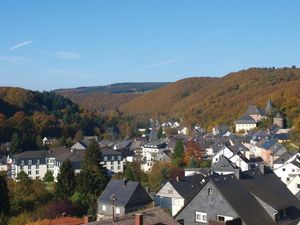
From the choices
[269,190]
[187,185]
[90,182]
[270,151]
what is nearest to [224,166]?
[187,185]

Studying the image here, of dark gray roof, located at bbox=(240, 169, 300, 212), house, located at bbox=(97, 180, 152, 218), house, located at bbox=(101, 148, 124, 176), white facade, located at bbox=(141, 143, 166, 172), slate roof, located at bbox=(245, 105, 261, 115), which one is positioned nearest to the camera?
dark gray roof, located at bbox=(240, 169, 300, 212)

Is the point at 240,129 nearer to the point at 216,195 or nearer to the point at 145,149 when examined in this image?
the point at 145,149

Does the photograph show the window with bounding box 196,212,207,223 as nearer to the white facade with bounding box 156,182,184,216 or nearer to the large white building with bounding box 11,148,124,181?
the white facade with bounding box 156,182,184,216

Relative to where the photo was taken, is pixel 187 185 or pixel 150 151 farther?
pixel 150 151

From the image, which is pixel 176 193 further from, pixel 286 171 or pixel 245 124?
pixel 245 124

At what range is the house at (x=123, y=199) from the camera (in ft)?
130

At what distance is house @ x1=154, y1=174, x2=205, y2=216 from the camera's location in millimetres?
40375

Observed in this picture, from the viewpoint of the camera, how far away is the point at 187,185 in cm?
4175

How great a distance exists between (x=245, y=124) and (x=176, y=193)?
2566 inches

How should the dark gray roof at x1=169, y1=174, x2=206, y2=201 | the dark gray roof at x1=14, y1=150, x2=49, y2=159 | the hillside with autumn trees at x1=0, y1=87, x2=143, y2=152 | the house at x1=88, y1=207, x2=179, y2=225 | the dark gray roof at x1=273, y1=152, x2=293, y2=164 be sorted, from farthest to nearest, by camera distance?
the hillside with autumn trees at x1=0, y1=87, x2=143, y2=152 < the dark gray roof at x1=14, y1=150, x2=49, y2=159 < the dark gray roof at x1=273, y1=152, x2=293, y2=164 < the dark gray roof at x1=169, y1=174, x2=206, y2=201 < the house at x1=88, y1=207, x2=179, y2=225

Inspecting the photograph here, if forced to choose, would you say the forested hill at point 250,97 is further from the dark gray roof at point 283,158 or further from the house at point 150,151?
the dark gray roof at point 283,158

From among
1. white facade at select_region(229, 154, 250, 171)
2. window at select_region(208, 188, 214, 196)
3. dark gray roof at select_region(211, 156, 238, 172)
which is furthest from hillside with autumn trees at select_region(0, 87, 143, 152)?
window at select_region(208, 188, 214, 196)

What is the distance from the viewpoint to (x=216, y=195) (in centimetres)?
2427

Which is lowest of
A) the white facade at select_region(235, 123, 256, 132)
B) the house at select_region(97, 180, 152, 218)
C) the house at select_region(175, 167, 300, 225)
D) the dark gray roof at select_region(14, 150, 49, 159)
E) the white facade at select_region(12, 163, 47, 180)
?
the white facade at select_region(12, 163, 47, 180)
